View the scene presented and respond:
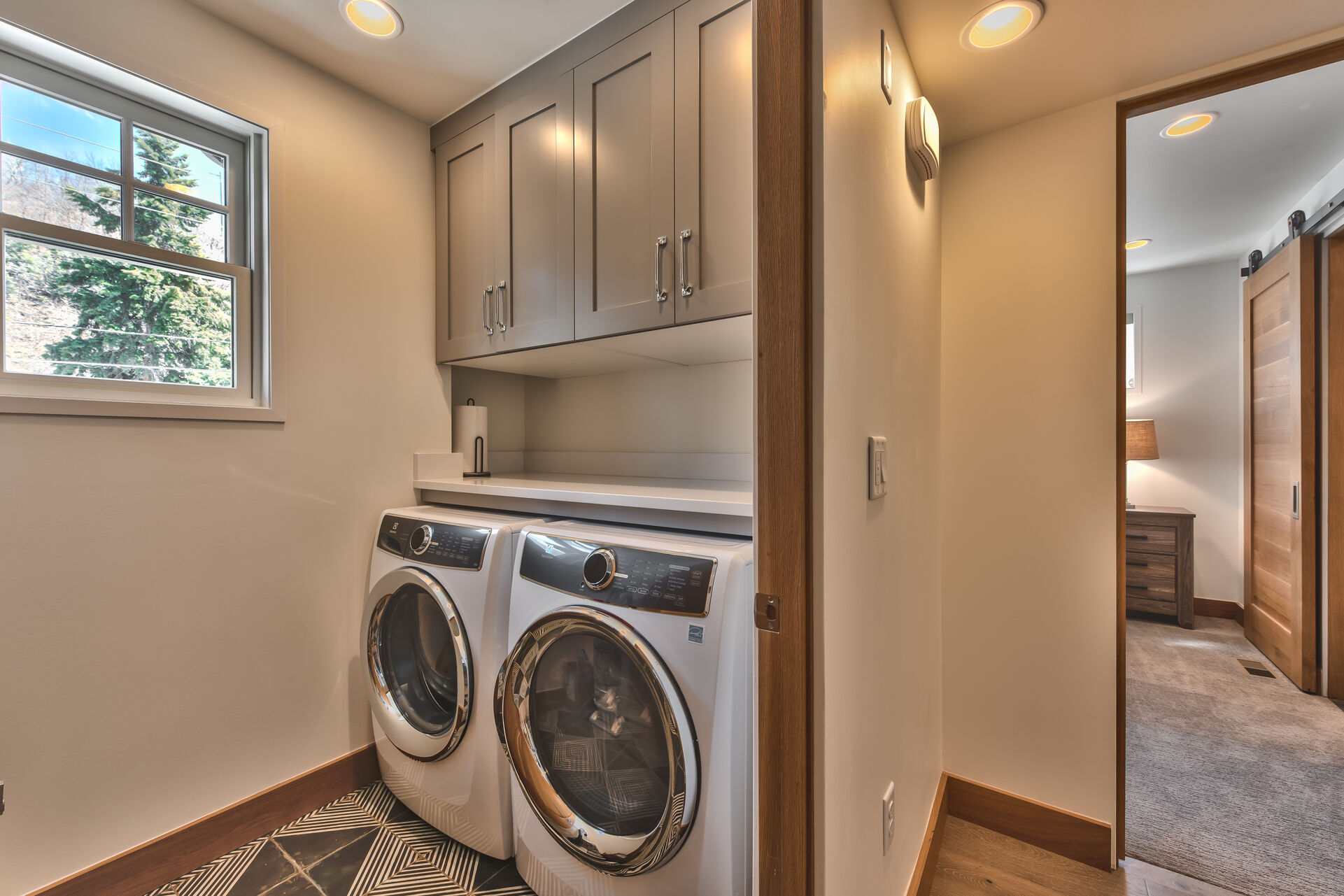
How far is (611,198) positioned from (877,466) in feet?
3.65

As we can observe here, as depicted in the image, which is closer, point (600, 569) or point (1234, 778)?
point (600, 569)

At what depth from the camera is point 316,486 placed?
1789 millimetres

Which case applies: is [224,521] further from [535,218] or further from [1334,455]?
[1334,455]

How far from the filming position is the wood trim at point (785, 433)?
765mm

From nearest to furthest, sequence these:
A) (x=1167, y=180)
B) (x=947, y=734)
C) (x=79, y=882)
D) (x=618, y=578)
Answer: (x=618, y=578)
(x=79, y=882)
(x=947, y=734)
(x=1167, y=180)

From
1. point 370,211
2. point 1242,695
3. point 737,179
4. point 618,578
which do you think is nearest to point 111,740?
point 618,578

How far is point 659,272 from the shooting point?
4.89 feet

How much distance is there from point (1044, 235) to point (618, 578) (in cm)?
150

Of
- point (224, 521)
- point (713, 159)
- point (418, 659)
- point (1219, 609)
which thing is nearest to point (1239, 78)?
point (713, 159)

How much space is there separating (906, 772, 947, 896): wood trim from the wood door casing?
7.29 feet

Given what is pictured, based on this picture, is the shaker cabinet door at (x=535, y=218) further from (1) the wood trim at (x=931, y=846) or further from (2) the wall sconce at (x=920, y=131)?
(1) the wood trim at (x=931, y=846)

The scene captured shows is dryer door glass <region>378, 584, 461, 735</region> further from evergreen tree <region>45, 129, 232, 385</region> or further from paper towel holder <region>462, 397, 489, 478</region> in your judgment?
evergreen tree <region>45, 129, 232, 385</region>

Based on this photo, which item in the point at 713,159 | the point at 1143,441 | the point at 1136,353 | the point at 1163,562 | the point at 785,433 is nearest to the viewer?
the point at 785,433

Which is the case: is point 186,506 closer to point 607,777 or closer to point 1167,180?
point 607,777
